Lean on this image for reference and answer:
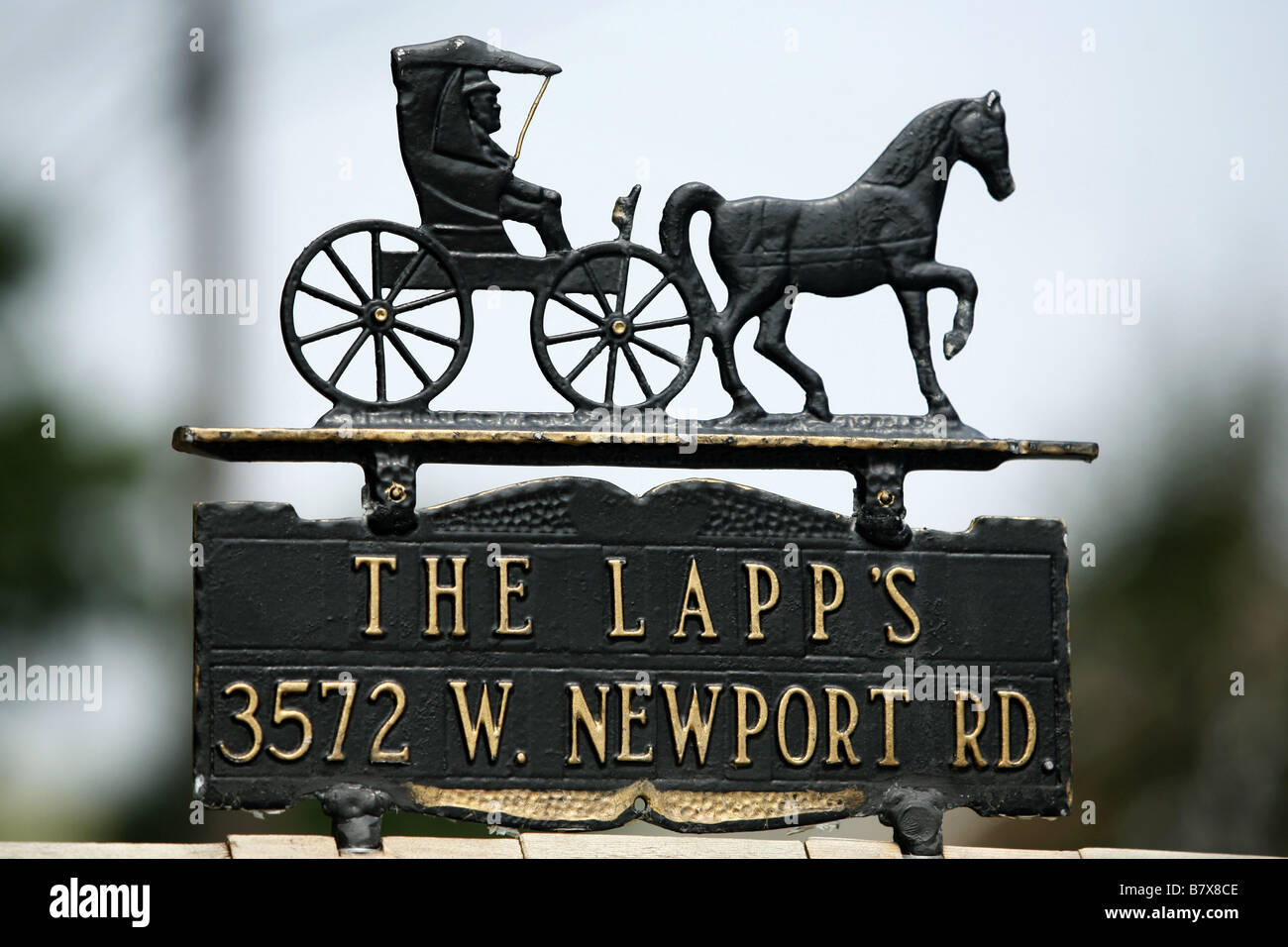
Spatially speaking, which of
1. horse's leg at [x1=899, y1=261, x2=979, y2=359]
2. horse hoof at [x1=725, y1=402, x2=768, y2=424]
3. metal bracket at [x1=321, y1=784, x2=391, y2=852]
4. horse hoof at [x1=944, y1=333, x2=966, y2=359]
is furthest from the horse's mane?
metal bracket at [x1=321, y1=784, x2=391, y2=852]

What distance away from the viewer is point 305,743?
A: 6898mm

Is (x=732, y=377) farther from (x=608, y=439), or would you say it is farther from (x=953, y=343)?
(x=953, y=343)

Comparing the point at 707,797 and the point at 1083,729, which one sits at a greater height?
the point at 707,797

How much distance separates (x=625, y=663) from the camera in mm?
7051

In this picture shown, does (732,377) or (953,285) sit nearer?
(732,377)

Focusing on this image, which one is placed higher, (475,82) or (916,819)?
(475,82)

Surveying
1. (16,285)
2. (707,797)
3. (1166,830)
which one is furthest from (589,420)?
(1166,830)

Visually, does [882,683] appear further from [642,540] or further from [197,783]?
[197,783]

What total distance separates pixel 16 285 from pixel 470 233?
30.1 feet

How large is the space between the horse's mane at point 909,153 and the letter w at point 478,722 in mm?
2300

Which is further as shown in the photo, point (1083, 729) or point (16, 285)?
point (1083, 729)

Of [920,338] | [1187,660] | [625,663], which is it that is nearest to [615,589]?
[625,663]

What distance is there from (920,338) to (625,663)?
5.21 ft
